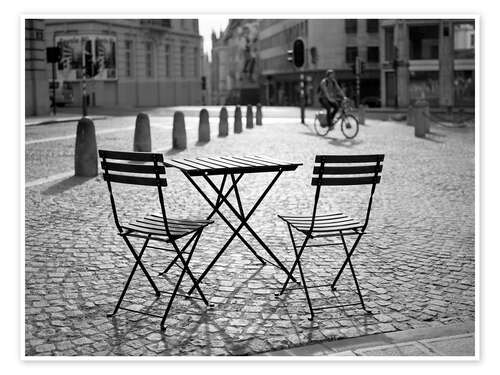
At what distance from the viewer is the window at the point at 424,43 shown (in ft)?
167

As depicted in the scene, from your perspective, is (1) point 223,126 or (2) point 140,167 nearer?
(2) point 140,167

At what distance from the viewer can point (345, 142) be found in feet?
64.7

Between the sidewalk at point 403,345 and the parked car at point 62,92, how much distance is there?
147ft

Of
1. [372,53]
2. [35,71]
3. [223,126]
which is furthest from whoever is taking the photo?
[372,53]

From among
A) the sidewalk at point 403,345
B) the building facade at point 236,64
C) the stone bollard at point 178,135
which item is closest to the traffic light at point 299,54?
the stone bollard at point 178,135

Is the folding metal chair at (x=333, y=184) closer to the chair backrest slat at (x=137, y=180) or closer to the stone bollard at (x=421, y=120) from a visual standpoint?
the chair backrest slat at (x=137, y=180)

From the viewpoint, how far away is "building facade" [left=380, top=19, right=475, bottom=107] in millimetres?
47906

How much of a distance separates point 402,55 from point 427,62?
171cm

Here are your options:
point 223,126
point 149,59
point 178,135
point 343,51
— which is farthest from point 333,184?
point 343,51

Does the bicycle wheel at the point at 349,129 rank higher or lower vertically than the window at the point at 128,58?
lower

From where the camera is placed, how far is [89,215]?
29.0 feet

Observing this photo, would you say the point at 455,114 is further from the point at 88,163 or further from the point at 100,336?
the point at 100,336

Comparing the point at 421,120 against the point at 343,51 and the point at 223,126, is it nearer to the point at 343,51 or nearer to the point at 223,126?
the point at 223,126
